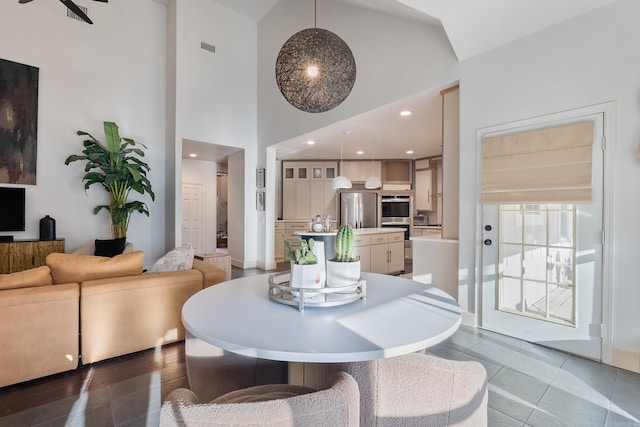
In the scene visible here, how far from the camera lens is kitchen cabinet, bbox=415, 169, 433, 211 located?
7.71 meters

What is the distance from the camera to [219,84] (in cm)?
582

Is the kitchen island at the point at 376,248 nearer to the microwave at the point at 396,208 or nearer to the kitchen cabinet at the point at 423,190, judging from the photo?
the microwave at the point at 396,208

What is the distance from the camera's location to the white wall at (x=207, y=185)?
7.38 meters

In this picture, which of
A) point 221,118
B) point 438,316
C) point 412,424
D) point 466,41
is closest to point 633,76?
point 466,41

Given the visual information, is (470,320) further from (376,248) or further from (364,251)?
(376,248)

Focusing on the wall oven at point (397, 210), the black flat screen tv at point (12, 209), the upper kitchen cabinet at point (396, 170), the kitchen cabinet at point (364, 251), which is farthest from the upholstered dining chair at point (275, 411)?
the upper kitchen cabinet at point (396, 170)

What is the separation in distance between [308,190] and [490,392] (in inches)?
254

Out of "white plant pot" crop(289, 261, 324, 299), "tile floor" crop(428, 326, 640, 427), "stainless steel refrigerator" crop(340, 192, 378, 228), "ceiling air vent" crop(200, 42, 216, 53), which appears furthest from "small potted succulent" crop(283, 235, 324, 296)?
"stainless steel refrigerator" crop(340, 192, 378, 228)

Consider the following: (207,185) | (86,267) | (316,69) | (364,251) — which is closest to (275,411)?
(316,69)

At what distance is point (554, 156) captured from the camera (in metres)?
2.49

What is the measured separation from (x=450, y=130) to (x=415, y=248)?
143 centimetres

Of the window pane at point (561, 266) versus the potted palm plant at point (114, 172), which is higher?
the potted palm plant at point (114, 172)

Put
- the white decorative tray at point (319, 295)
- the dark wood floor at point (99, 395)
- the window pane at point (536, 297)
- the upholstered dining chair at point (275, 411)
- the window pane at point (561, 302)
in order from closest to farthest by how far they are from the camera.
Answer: the upholstered dining chair at point (275, 411) < the white decorative tray at point (319, 295) < the dark wood floor at point (99, 395) < the window pane at point (561, 302) < the window pane at point (536, 297)

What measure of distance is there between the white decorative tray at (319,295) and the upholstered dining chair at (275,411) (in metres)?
0.47
